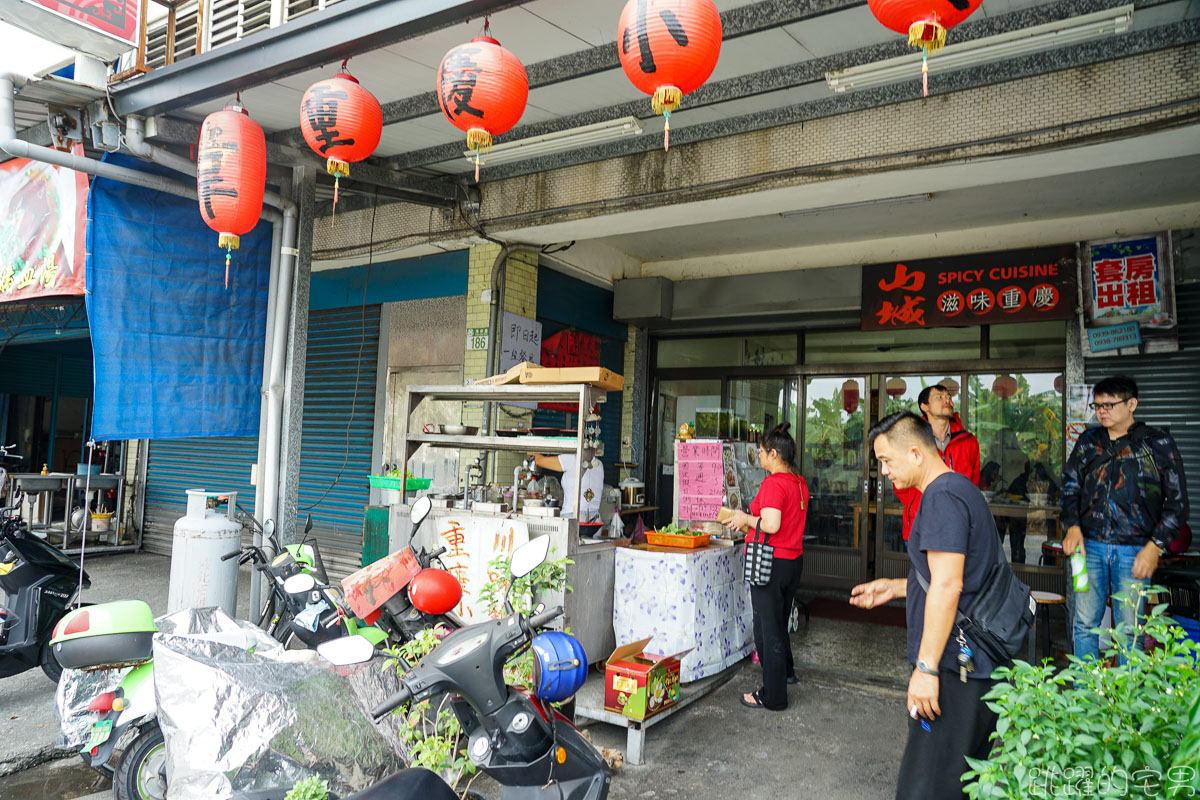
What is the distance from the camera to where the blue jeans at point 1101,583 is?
4383 mm

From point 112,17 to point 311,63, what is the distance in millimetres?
1985

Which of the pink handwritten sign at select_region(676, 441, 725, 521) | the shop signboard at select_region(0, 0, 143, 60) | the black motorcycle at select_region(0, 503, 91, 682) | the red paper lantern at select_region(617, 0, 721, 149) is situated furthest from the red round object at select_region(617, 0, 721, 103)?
the black motorcycle at select_region(0, 503, 91, 682)

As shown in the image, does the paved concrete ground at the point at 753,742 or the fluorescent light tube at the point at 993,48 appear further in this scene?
the fluorescent light tube at the point at 993,48

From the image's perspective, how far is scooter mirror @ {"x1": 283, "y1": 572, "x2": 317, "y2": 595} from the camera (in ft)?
13.4

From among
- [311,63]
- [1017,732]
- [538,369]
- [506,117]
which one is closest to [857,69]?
[506,117]

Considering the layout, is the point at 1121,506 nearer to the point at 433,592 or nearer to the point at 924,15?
the point at 924,15

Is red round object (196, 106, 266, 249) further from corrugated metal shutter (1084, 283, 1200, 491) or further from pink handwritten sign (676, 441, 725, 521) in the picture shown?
corrugated metal shutter (1084, 283, 1200, 491)

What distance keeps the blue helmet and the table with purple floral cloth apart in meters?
2.75

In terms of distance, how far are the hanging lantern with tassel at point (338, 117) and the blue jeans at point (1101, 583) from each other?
5.10 meters

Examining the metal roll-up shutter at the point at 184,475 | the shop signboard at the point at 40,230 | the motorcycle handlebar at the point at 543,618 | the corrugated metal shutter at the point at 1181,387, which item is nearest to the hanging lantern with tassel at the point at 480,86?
the motorcycle handlebar at the point at 543,618

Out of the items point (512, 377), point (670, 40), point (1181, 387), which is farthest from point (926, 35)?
point (1181, 387)

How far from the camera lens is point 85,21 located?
5.14m

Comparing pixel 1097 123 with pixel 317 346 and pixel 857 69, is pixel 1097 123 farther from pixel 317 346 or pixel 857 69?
pixel 317 346

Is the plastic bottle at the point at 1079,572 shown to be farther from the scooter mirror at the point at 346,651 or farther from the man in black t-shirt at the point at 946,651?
the scooter mirror at the point at 346,651
